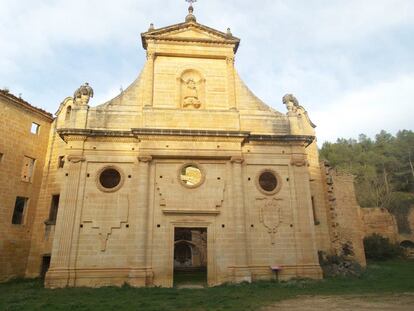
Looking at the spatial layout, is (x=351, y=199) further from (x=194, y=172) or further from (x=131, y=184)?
(x=131, y=184)

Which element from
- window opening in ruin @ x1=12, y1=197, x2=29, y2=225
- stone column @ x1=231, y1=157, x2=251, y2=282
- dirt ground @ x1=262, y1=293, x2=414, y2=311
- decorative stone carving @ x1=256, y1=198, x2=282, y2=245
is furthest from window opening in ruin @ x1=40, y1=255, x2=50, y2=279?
dirt ground @ x1=262, y1=293, x2=414, y2=311

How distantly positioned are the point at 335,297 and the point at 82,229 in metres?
10.7

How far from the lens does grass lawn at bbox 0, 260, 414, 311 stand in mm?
9594

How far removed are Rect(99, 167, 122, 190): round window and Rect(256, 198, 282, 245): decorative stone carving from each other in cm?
684

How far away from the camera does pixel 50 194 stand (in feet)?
64.4

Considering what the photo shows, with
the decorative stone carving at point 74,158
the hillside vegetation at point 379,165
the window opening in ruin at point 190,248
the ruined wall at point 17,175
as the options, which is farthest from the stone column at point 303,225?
the hillside vegetation at point 379,165

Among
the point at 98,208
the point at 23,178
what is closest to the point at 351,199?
the point at 98,208

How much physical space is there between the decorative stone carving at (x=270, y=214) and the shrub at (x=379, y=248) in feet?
59.2

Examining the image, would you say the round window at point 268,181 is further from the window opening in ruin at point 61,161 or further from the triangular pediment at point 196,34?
the window opening in ruin at point 61,161

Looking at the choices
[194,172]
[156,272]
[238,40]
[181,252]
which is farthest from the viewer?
[181,252]

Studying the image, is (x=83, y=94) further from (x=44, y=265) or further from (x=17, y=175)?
(x=44, y=265)

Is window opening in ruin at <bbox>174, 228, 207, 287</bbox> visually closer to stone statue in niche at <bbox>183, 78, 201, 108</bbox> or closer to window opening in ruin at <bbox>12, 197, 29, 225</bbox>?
window opening in ruin at <bbox>12, 197, 29, 225</bbox>

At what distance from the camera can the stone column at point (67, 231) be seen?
14062mm

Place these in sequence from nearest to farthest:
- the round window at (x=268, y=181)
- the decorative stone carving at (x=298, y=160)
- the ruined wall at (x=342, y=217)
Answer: the round window at (x=268, y=181) < the decorative stone carving at (x=298, y=160) < the ruined wall at (x=342, y=217)
